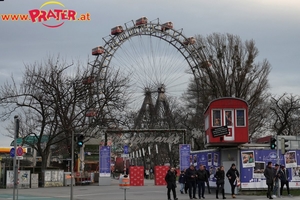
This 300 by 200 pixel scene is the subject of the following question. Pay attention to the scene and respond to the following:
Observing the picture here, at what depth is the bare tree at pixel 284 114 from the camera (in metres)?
59.5

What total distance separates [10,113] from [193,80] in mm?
22125

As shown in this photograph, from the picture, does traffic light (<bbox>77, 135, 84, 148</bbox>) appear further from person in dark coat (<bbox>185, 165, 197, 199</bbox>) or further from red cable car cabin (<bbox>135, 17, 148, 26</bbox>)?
red cable car cabin (<bbox>135, 17, 148, 26</bbox>)

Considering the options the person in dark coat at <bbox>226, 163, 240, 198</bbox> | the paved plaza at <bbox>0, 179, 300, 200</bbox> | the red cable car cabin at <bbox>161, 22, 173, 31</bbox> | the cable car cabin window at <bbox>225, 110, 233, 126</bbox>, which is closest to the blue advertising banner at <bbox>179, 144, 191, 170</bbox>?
the paved plaza at <bbox>0, 179, 300, 200</bbox>

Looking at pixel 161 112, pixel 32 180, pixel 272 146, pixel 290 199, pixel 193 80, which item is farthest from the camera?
pixel 161 112

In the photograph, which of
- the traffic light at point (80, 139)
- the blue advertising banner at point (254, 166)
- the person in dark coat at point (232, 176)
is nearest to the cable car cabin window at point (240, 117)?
the blue advertising banner at point (254, 166)

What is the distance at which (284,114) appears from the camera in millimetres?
59125

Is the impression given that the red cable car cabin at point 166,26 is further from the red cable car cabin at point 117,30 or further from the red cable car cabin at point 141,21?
the red cable car cabin at point 117,30

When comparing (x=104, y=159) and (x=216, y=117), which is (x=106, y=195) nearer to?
(x=216, y=117)

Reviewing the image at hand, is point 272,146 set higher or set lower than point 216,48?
lower

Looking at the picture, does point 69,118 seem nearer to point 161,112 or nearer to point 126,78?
point 126,78

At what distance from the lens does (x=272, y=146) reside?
28.8 metres

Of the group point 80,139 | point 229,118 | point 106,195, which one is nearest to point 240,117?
point 229,118

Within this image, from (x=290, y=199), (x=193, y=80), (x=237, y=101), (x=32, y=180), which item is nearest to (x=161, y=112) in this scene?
(x=193, y=80)

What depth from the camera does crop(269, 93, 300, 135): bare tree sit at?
59519 millimetres
